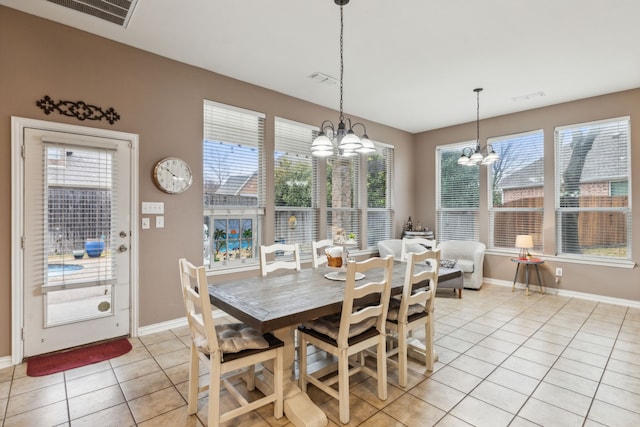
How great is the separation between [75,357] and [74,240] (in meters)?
1.01

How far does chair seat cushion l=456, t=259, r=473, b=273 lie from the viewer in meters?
5.23

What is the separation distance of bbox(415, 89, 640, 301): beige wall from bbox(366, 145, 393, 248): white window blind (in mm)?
879

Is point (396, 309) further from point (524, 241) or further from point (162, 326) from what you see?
point (524, 241)

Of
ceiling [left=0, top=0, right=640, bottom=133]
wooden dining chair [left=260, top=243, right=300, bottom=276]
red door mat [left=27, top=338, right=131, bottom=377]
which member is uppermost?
ceiling [left=0, top=0, right=640, bottom=133]

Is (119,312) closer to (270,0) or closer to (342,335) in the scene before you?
(342,335)

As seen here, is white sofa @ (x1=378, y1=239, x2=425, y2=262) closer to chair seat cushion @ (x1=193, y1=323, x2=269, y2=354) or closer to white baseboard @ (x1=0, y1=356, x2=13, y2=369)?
chair seat cushion @ (x1=193, y1=323, x2=269, y2=354)

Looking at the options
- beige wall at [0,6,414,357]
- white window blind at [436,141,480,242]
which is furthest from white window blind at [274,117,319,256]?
white window blind at [436,141,480,242]

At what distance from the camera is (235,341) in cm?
192

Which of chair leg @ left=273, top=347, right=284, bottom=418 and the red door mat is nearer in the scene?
chair leg @ left=273, top=347, right=284, bottom=418

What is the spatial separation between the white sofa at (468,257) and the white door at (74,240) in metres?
4.30

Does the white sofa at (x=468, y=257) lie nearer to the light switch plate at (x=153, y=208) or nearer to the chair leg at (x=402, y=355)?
the chair leg at (x=402, y=355)

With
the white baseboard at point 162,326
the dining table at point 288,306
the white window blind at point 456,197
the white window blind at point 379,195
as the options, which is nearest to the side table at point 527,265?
the white window blind at point 456,197

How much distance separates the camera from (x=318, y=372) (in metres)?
2.39

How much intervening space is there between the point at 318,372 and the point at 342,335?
58 cm
